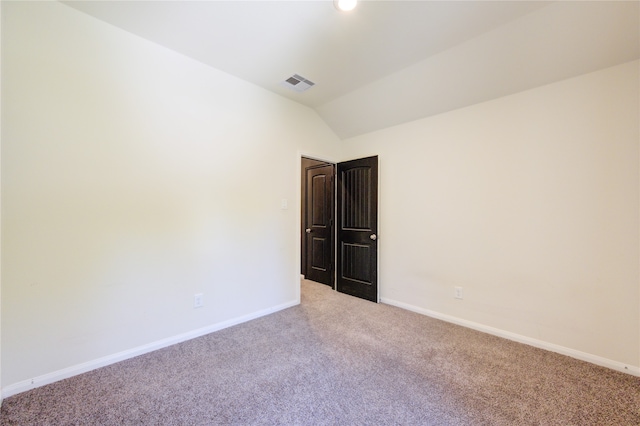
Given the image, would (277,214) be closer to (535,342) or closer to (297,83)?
(297,83)

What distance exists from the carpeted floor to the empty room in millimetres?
17

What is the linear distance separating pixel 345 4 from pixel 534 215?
246 cm

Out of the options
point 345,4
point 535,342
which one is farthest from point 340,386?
point 345,4

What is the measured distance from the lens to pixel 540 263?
2.35m

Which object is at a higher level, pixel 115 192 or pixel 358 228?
pixel 115 192

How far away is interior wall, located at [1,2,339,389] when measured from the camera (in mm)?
1728

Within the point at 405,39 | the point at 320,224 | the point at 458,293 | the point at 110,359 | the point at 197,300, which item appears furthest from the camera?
the point at 320,224

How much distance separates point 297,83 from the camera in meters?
2.92

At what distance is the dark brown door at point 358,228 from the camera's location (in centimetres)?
358

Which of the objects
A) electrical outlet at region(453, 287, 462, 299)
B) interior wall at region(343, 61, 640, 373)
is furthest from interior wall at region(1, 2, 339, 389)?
electrical outlet at region(453, 287, 462, 299)

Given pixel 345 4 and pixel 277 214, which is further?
pixel 277 214

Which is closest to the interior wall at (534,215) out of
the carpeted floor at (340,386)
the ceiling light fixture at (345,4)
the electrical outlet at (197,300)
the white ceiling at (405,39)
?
the white ceiling at (405,39)

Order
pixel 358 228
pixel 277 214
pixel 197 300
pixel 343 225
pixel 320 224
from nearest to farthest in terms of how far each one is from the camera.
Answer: pixel 197 300, pixel 277 214, pixel 358 228, pixel 343 225, pixel 320 224

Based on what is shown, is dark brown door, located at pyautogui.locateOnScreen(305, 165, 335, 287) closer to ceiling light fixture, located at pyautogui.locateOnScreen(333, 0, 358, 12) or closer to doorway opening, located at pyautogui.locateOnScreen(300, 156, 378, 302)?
doorway opening, located at pyautogui.locateOnScreen(300, 156, 378, 302)
